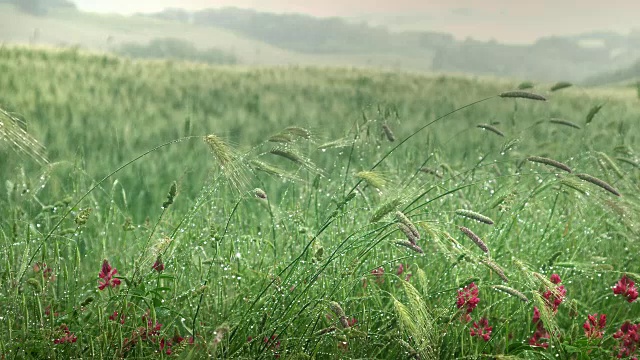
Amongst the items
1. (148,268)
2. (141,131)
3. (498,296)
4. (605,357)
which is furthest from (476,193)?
(141,131)

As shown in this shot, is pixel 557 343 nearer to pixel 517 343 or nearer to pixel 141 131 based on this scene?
pixel 517 343

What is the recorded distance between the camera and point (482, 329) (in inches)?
95.9

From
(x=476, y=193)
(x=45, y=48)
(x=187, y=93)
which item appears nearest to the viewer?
(x=476, y=193)

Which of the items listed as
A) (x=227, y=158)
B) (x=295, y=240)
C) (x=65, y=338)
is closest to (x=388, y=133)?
(x=295, y=240)

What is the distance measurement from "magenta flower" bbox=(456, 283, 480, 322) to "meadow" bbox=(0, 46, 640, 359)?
1 cm

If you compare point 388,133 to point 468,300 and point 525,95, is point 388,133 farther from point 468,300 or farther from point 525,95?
point 468,300

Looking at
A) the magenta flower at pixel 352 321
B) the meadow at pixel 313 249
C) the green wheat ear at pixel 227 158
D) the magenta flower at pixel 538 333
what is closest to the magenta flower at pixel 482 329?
the meadow at pixel 313 249

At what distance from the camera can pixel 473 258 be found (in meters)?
2.12

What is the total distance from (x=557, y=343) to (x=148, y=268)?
1191 mm

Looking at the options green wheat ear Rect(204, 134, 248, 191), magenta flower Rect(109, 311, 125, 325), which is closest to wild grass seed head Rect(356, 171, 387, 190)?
green wheat ear Rect(204, 134, 248, 191)

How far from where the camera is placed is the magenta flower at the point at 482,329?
2375 mm

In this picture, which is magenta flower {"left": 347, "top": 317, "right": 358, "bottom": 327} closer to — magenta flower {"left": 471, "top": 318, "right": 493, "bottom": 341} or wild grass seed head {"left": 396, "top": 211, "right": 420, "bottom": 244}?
magenta flower {"left": 471, "top": 318, "right": 493, "bottom": 341}

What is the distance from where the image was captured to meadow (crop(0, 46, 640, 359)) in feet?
6.98

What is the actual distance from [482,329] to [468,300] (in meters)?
0.15
